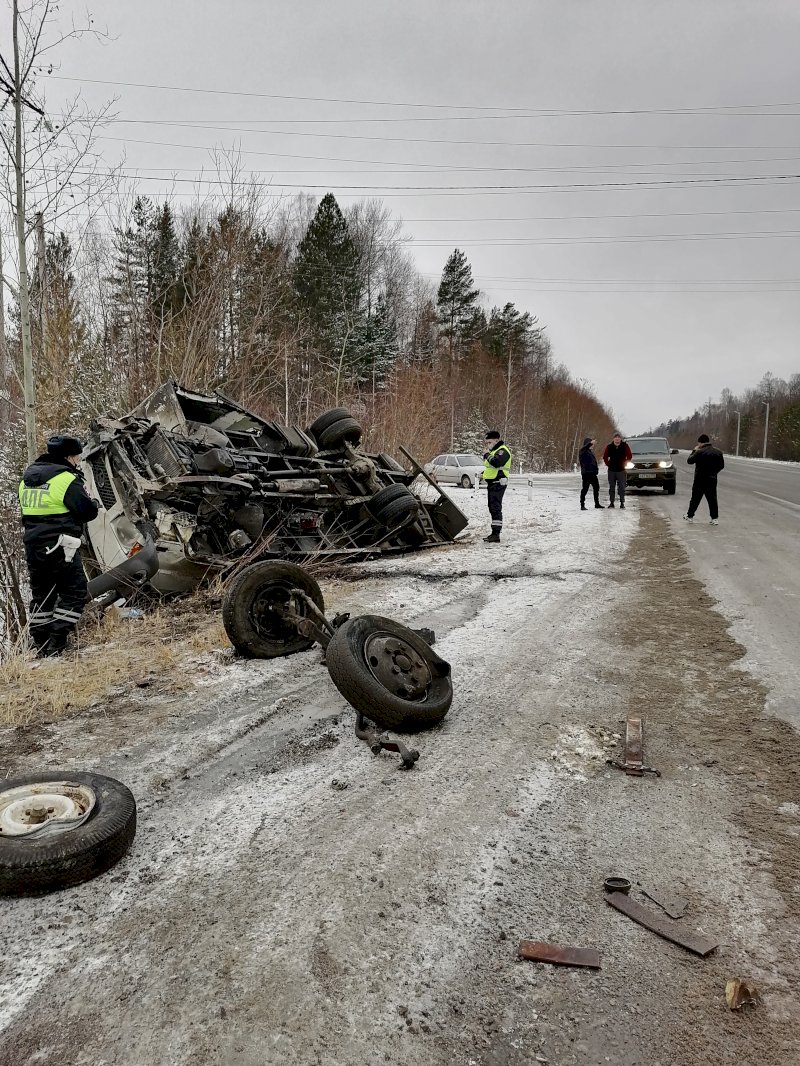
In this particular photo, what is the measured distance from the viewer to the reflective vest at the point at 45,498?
4930 mm

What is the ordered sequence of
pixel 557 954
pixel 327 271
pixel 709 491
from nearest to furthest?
pixel 557 954 < pixel 709 491 < pixel 327 271

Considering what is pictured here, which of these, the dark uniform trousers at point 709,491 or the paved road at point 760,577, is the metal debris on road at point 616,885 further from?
the dark uniform trousers at point 709,491

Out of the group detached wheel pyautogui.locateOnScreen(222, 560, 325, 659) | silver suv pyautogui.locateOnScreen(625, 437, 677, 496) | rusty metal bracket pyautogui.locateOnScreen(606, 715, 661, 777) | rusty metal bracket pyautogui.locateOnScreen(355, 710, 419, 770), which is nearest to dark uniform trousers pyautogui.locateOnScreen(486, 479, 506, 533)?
detached wheel pyautogui.locateOnScreen(222, 560, 325, 659)

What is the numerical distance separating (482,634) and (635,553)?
4.12 meters

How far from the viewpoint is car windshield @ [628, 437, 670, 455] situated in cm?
1691

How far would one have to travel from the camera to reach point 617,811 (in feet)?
8.20

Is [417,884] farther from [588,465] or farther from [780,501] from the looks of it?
[780,501]

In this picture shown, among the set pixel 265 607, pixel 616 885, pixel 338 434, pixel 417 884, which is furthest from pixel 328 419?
pixel 616 885

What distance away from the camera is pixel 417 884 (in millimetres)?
2055

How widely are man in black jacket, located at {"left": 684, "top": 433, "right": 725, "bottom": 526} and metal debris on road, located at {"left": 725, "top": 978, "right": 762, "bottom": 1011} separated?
9.48 m

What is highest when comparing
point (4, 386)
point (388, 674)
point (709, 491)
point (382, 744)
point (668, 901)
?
point (4, 386)

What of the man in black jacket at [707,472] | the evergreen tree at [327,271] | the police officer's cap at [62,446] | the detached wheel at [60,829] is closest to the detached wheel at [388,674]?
the detached wheel at [60,829]

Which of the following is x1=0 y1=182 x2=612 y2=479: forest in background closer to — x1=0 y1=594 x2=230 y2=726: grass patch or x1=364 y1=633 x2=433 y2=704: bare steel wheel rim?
x1=0 y1=594 x2=230 y2=726: grass patch

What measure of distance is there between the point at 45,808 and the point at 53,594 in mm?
3322
